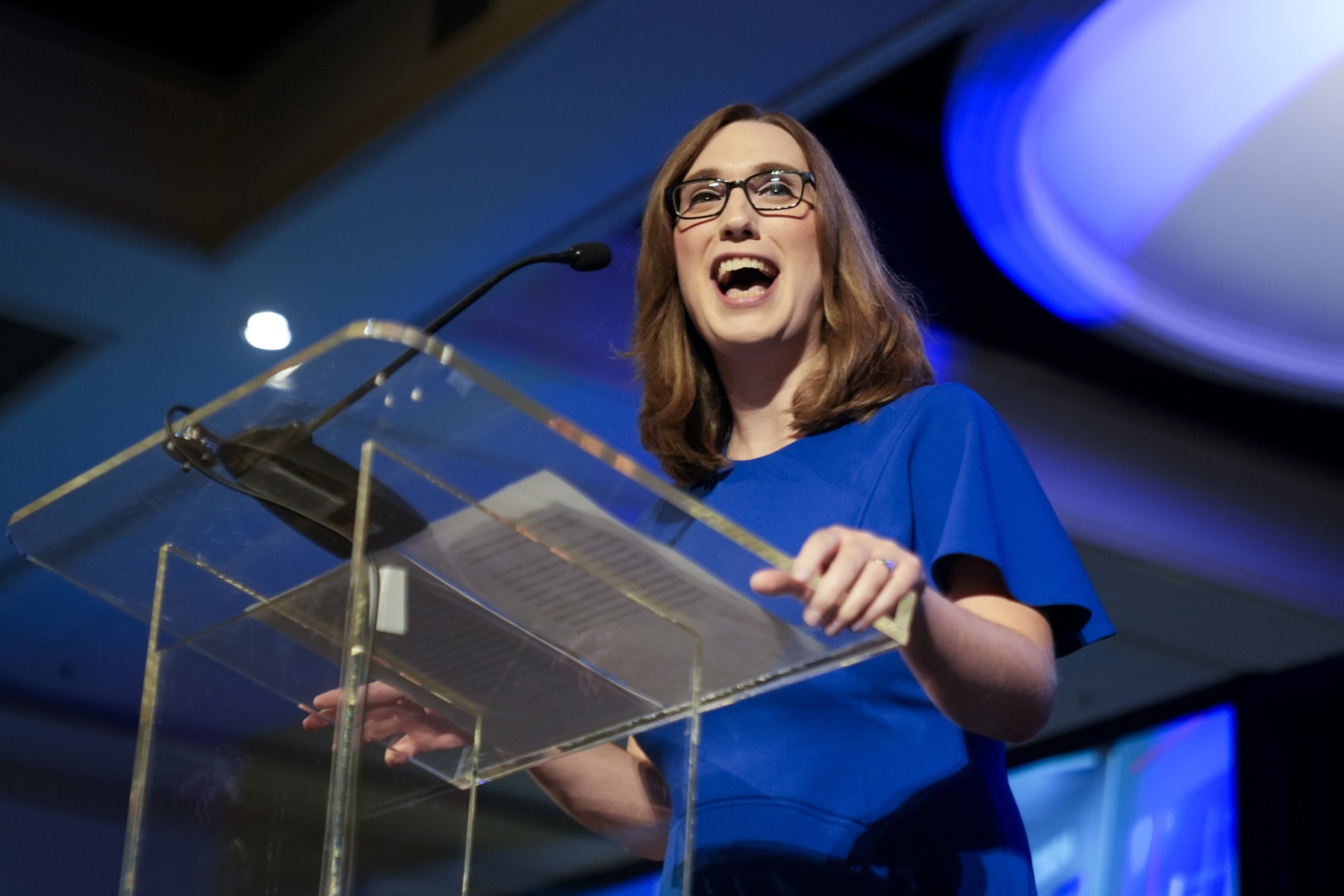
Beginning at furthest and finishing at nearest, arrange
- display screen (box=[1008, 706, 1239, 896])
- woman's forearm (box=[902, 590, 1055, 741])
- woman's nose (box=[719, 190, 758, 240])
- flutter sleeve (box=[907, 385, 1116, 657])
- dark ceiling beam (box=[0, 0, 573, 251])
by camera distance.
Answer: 1. display screen (box=[1008, 706, 1239, 896])
2. dark ceiling beam (box=[0, 0, 573, 251])
3. woman's nose (box=[719, 190, 758, 240])
4. flutter sleeve (box=[907, 385, 1116, 657])
5. woman's forearm (box=[902, 590, 1055, 741])

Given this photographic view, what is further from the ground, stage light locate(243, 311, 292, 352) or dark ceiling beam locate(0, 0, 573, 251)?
dark ceiling beam locate(0, 0, 573, 251)

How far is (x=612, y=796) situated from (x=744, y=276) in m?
0.62

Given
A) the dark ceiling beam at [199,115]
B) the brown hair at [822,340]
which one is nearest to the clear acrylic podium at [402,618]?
the brown hair at [822,340]

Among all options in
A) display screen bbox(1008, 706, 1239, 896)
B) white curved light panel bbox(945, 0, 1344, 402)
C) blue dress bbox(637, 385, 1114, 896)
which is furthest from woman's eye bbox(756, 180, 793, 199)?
display screen bbox(1008, 706, 1239, 896)

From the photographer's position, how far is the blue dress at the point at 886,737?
Result: 1.18 meters

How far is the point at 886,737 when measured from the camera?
1.25 m

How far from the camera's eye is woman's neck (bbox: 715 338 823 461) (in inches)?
62.7

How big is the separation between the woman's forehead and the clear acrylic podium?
73 cm

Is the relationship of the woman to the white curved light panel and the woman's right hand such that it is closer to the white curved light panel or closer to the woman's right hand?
the woman's right hand

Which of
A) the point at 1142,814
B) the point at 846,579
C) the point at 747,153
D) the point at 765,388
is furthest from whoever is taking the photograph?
the point at 1142,814

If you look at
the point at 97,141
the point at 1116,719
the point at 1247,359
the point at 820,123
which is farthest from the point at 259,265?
the point at 1116,719

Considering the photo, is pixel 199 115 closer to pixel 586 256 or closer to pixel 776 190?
pixel 586 256

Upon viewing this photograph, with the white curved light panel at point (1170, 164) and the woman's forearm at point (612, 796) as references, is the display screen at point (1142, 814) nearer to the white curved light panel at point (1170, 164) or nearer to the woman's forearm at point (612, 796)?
the white curved light panel at point (1170, 164)

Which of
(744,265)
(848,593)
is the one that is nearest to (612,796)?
(848,593)
